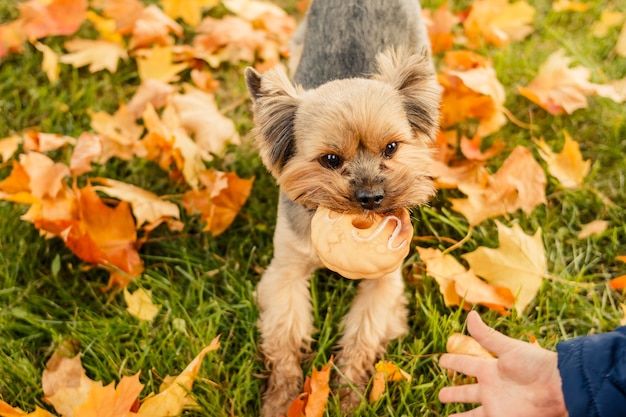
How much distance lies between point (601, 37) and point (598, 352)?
3.78m

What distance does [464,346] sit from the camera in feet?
9.51

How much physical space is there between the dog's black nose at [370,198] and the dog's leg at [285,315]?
21.5 inches

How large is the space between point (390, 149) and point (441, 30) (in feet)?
8.12

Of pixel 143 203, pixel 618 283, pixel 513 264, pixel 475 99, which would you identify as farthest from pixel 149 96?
pixel 618 283

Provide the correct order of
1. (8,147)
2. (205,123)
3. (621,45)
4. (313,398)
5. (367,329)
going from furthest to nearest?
(621,45), (205,123), (8,147), (367,329), (313,398)

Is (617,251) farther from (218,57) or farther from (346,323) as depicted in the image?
(218,57)

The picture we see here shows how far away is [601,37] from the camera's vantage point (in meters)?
4.93

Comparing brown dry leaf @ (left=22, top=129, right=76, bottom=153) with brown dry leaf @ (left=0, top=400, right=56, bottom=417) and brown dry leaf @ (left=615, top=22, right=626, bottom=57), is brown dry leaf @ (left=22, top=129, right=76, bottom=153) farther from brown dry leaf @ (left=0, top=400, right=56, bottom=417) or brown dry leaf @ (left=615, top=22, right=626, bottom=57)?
brown dry leaf @ (left=615, top=22, right=626, bottom=57)

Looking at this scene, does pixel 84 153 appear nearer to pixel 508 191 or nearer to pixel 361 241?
pixel 361 241

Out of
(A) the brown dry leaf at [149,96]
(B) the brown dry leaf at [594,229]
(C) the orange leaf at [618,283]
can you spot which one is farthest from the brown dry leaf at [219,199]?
(C) the orange leaf at [618,283]

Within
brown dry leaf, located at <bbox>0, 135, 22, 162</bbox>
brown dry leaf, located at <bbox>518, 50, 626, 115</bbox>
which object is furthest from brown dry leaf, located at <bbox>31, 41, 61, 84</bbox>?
brown dry leaf, located at <bbox>518, 50, 626, 115</bbox>

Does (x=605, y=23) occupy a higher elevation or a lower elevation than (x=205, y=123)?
higher

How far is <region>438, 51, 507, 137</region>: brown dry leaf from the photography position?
12.9 ft

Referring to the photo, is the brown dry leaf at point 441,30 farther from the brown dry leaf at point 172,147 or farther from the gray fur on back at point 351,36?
the brown dry leaf at point 172,147
